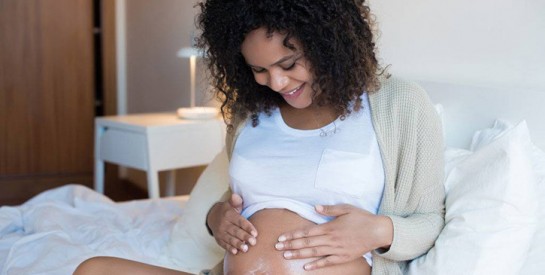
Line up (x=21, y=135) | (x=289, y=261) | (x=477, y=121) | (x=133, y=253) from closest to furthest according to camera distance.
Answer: (x=289, y=261) → (x=477, y=121) → (x=133, y=253) → (x=21, y=135)

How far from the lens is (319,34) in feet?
3.77

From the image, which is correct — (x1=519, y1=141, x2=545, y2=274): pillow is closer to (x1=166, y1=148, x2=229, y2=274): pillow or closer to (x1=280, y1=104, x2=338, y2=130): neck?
(x1=280, y1=104, x2=338, y2=130): neck

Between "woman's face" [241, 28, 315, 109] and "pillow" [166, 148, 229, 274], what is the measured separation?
60 centimetres

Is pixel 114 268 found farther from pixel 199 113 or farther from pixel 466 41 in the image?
pixel 199 113

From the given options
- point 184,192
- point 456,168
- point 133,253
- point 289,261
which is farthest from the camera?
point 184,192

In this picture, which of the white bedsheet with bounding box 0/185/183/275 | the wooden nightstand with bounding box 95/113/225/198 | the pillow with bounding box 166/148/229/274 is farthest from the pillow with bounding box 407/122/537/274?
the wooden nightstand with bounding box 95/113/225/198

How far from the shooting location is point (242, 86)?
1358 millimetres

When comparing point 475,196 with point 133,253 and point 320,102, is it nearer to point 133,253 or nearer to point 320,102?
point 320,102

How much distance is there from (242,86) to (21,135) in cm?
267

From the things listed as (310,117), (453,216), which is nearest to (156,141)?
(310,117)

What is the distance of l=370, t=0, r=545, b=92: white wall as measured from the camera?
1349 millimetres

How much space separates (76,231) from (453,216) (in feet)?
3.56

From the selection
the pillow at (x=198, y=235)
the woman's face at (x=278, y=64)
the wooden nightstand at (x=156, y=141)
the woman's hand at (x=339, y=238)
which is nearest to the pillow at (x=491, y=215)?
the woman's hand at (x=339, y=238)

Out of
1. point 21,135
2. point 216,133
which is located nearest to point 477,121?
point 216,133
